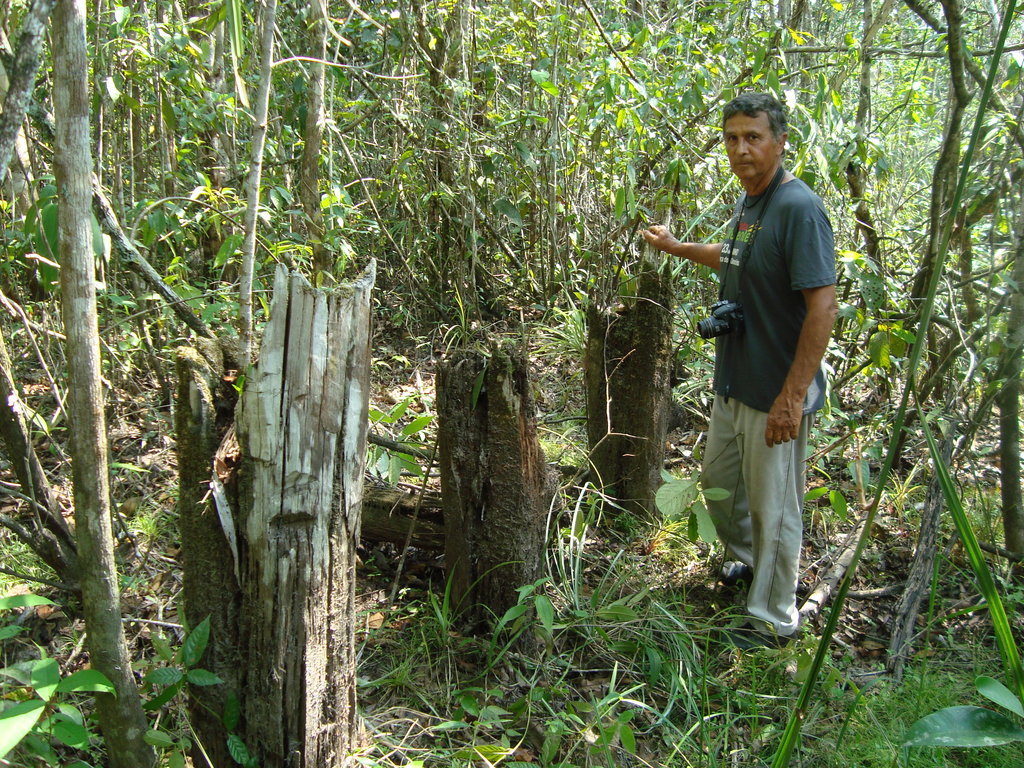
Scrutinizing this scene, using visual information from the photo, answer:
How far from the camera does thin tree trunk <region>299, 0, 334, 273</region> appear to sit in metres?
4.41

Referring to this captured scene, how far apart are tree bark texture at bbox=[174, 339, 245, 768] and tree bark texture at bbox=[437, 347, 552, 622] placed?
948 mm

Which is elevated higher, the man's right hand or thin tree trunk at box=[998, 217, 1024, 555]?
the man's right hand

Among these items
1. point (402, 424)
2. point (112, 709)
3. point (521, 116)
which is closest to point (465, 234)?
point (521, 116)

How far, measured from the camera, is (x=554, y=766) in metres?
2.30

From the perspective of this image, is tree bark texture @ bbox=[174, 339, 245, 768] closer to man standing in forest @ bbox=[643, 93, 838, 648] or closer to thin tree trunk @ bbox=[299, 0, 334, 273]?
man standing in forest @ bbox=[643, 93, 838, 648]

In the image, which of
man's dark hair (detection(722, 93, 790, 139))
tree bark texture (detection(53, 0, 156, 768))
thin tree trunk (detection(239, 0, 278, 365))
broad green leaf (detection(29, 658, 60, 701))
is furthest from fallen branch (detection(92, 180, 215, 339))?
man's dark hair (detection(722, 93, 790, 139))

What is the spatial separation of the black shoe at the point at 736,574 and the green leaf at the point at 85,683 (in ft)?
8.44

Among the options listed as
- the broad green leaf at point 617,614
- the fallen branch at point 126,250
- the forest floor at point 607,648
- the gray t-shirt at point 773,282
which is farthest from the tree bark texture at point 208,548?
the gray t-shirt at point 773,282

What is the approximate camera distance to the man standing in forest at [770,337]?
2.73 m

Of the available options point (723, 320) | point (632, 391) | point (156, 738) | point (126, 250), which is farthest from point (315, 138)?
point (156, 738)

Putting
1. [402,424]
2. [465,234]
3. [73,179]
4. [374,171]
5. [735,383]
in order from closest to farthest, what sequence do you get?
[73,179] → [735,383] → [402,424] → [465,234] → [374,171]

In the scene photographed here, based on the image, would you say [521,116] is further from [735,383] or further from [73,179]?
[73,179]

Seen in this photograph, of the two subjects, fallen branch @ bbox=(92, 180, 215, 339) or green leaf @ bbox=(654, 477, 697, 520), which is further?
green leaf @ bbox=(654, 477, 697, 520)

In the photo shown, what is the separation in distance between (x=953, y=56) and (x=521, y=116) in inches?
121
